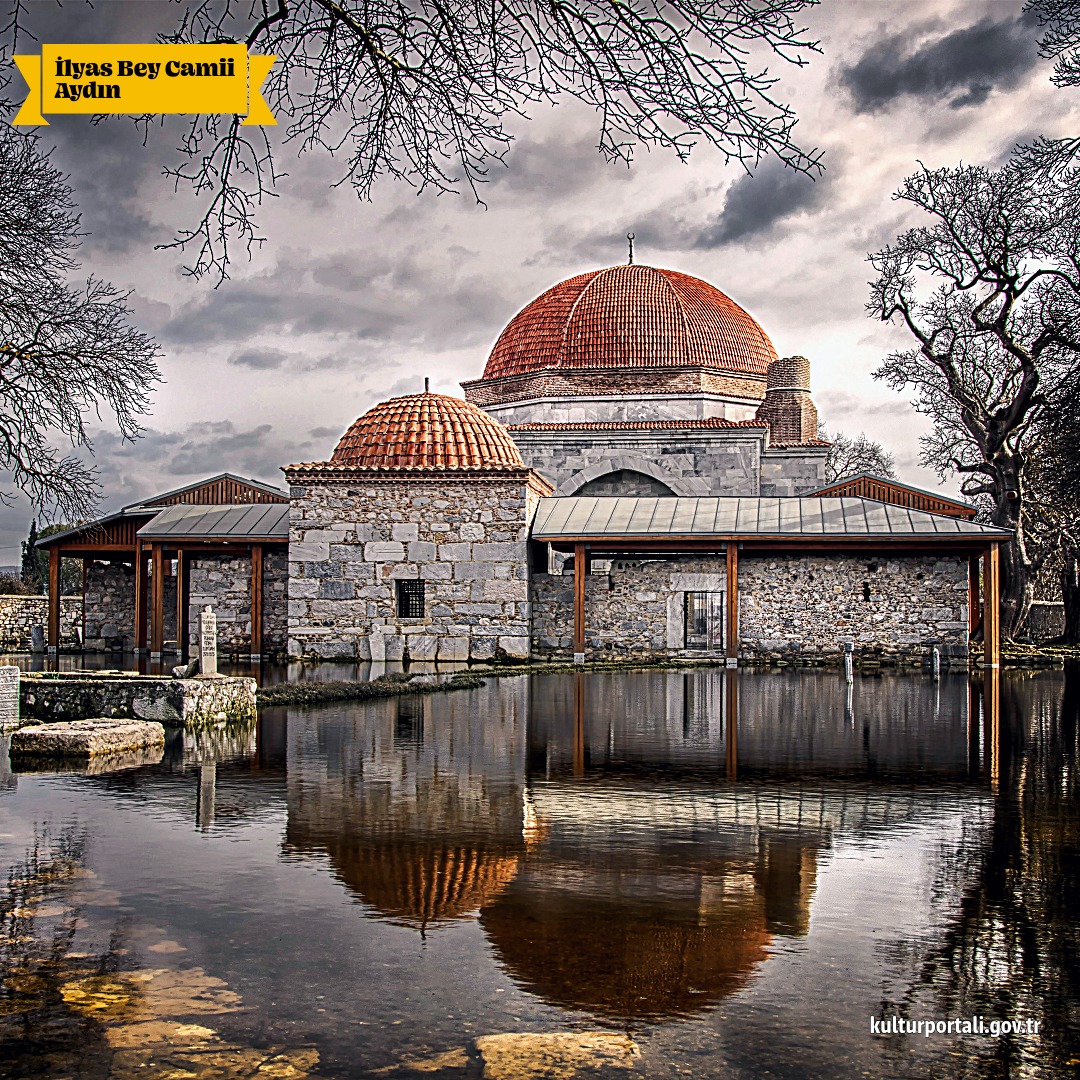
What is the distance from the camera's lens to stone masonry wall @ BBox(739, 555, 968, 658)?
2250 centimetres

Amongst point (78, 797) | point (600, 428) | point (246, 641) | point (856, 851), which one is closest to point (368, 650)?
point (246, 641)

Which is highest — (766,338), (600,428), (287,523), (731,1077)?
(766,338)

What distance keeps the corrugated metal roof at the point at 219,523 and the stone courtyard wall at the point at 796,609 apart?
6134 millimetres

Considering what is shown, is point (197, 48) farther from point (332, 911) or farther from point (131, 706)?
point (131, 706)

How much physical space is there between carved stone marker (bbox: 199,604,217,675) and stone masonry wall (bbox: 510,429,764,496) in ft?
58.2

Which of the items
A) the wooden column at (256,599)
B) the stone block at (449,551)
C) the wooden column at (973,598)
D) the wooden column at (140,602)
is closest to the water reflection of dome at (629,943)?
the stone block at (449,551)

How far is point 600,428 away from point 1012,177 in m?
10.9

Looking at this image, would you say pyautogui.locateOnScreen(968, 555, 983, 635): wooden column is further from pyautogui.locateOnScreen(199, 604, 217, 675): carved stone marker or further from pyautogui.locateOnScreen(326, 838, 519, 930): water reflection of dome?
pyautogui.locateOnScreen(326, 838, 519, 930): water reflection of dome

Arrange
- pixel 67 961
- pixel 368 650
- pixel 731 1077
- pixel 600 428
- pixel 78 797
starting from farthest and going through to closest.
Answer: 1. pixel 600 428
2. pixel 368 650
3. pixel 78 797
4. pixel 67 961
5. pixel 731 1077

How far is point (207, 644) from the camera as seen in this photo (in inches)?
464

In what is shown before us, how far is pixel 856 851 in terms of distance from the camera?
6016 mm

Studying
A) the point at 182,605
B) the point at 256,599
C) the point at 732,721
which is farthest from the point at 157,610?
the point at 732,721

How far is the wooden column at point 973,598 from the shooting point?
22.9 metres

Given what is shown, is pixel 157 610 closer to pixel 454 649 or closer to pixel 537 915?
pixel 454 649
